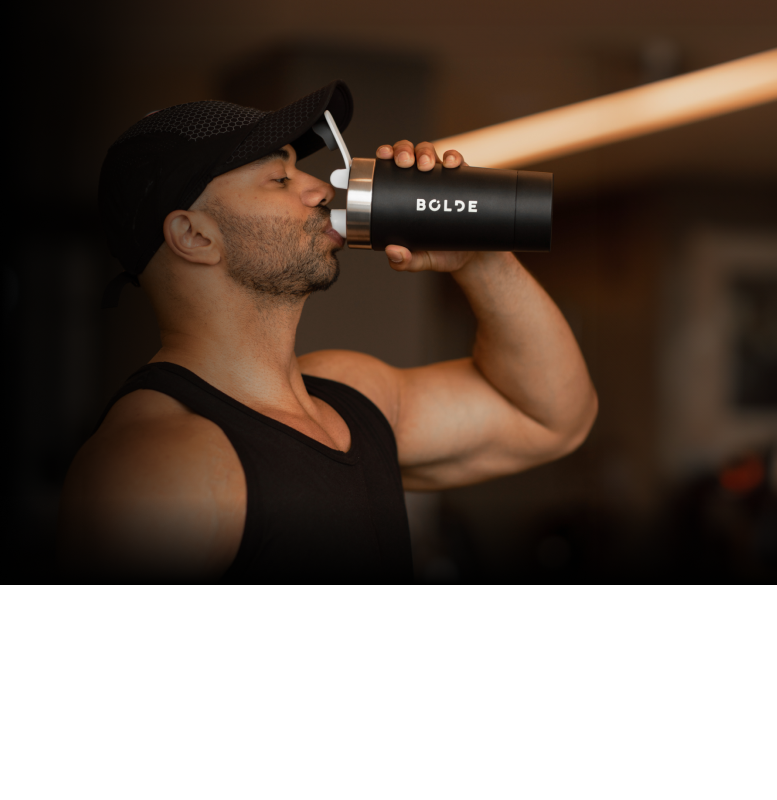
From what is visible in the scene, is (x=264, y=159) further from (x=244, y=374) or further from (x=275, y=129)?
(x=244, y=374)

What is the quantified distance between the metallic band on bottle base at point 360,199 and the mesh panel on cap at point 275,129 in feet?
0.37

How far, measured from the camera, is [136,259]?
84 cm

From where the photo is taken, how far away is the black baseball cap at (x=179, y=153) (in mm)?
777

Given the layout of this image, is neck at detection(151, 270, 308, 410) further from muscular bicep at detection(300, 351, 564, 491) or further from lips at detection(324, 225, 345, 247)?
muscular bicep at detection(300, 351, 564, 491)

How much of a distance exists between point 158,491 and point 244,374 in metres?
0.27

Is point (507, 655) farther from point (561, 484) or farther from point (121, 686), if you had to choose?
point (561, 484)

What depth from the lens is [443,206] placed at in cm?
72

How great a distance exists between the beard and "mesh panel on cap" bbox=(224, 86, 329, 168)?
0.07m

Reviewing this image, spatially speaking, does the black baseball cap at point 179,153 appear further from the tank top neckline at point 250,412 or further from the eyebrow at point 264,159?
the tank top neckline at point 250,412

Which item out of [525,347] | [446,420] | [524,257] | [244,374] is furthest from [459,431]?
[524,257]

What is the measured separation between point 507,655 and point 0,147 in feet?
6.17


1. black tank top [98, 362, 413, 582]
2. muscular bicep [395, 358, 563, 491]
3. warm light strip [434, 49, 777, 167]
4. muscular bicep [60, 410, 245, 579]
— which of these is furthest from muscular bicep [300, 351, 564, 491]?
warm light strip [434, 49, 777, 167]

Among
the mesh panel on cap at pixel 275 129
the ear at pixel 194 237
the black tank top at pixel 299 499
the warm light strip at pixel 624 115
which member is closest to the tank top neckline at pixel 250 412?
the black tank top at pixel 299 499

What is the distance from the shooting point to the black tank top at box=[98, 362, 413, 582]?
2.25ft
